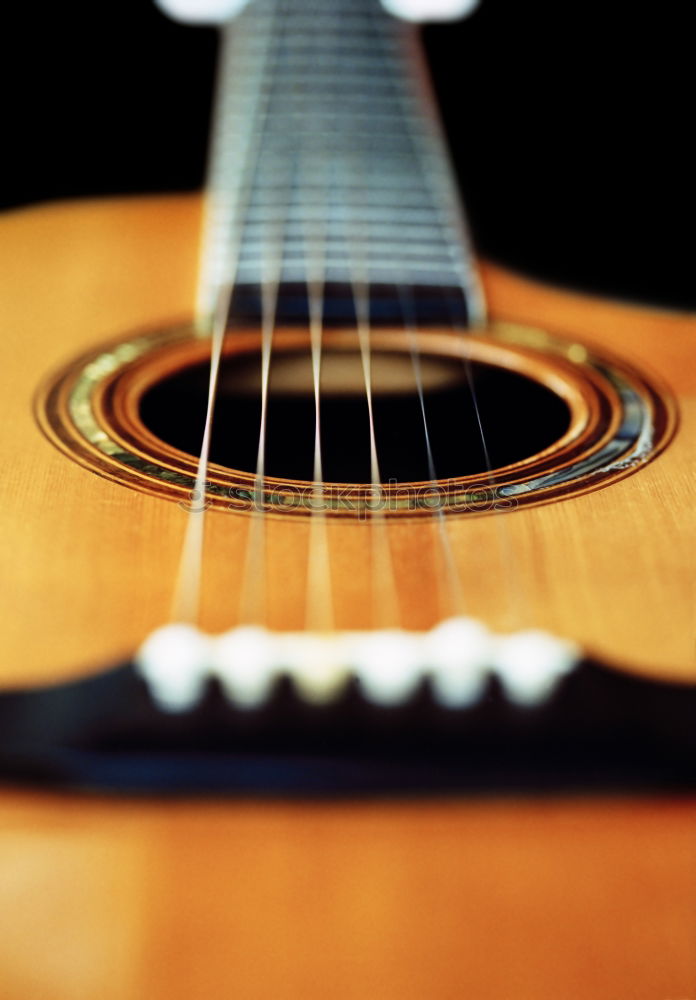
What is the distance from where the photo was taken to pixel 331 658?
1.25 ft

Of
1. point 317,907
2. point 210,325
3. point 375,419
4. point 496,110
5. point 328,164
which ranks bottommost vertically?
point 317,907

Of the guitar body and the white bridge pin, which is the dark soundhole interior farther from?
the white bridge pin

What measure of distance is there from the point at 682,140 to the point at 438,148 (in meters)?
0.65

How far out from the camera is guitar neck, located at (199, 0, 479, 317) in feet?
2.81

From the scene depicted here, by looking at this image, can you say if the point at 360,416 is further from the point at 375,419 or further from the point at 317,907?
the point at 317,907

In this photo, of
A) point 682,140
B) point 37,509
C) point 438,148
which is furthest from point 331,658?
point 682,140

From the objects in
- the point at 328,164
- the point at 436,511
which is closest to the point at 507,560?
the point at 436,511

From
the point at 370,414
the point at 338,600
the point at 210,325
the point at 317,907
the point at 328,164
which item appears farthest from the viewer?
the point at 328,164

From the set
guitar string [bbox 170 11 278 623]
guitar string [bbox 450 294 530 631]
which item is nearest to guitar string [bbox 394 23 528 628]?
guitar string [bbox 450 294 530 631]

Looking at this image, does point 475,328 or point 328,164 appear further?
point 328,164

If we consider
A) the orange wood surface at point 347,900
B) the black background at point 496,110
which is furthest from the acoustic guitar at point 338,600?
the black background at point 496,110

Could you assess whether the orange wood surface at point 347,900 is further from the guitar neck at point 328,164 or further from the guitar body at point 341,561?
the guitar neck at point 328,164

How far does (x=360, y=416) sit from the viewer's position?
2.18 feet

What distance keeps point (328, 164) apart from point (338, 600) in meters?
0.68
